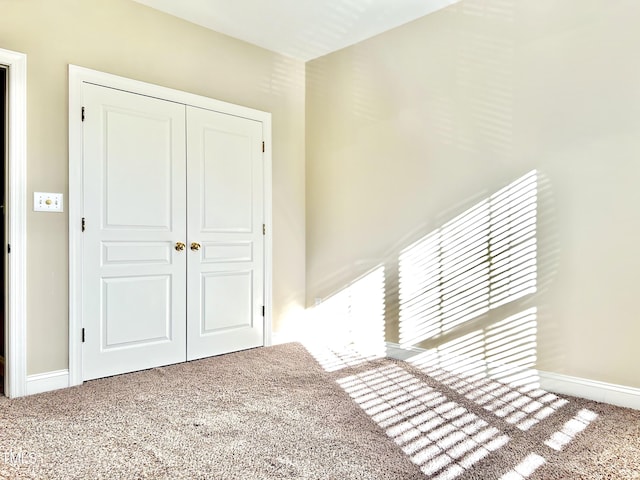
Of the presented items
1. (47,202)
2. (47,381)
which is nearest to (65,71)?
(47,202)

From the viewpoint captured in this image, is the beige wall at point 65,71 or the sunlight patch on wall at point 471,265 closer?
the beige wall at point 65,71

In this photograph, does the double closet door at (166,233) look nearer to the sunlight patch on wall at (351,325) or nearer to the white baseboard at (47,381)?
the white baseboard at (47,381)

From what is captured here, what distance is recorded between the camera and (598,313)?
8.63 ft

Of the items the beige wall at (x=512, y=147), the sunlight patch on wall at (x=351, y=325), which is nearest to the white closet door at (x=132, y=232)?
the sunlight patch on wall at (x=351, y=325)

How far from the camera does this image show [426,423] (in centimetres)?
231

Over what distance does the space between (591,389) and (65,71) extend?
3734 millimetres

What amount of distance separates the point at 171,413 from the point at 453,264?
206 centimetres

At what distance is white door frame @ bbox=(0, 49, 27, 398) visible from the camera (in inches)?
105

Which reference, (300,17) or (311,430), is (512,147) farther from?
(311,430)

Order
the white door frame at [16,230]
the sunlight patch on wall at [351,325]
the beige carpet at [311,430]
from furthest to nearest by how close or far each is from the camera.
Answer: the sunlight patch on wall at [351,325] < the white door frame at [16,230] < the beige carpet at [311,430]

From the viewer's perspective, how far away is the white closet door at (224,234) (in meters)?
3.49

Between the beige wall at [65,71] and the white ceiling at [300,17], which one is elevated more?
the white ceiling at [300,17]

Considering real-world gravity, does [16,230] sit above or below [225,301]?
above

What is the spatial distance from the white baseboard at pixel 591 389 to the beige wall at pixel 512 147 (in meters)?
0.05
